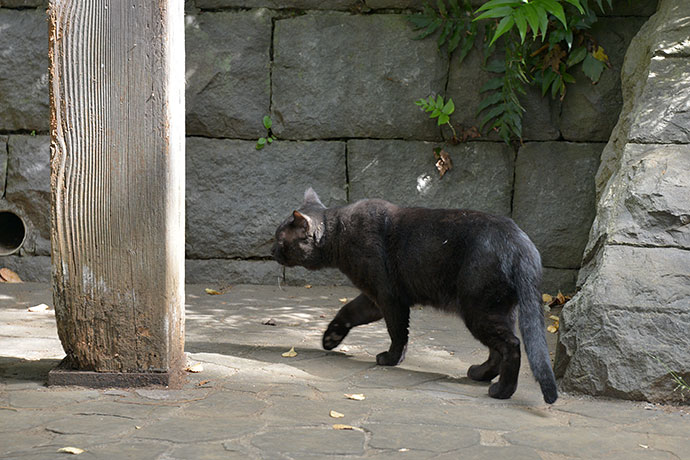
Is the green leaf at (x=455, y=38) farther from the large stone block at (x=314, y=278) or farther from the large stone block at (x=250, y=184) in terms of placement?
the large stone block at (x=314, y=278)

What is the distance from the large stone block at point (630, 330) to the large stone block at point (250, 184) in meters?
3.31

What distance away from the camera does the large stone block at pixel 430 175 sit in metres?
6.84

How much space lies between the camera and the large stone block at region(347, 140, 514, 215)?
22.4 ft

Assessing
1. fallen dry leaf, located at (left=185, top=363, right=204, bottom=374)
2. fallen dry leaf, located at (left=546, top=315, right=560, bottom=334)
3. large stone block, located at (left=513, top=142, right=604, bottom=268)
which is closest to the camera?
fallen dry leaf, located at (left=185, top=363, right=204, bottom=374)

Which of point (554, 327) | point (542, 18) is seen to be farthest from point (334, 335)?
point (542, 18)

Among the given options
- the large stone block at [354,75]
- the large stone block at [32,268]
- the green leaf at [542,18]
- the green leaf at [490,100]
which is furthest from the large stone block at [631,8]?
the large stone block at [32,268]

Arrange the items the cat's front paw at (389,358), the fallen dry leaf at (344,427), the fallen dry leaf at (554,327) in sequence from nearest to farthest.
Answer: the fallen dry leaf at (344,427), the cat's front paw at (389,358), the fallen dry leaf at (554,327)

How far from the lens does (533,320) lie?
3.69 metres

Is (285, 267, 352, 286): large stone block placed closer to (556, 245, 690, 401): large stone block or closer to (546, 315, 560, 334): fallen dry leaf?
(546, 315, 560, 334): fallen dry leaf

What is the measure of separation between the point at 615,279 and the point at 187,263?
4.14m

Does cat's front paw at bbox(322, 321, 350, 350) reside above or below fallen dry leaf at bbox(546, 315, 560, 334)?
above

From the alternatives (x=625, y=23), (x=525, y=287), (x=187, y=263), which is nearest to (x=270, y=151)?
(x=187, y=263)

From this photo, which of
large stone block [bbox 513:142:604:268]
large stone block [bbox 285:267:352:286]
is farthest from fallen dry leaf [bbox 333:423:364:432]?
large stone block [bbox 513:142:604:268]

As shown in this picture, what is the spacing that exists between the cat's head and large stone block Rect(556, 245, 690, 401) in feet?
4.90
